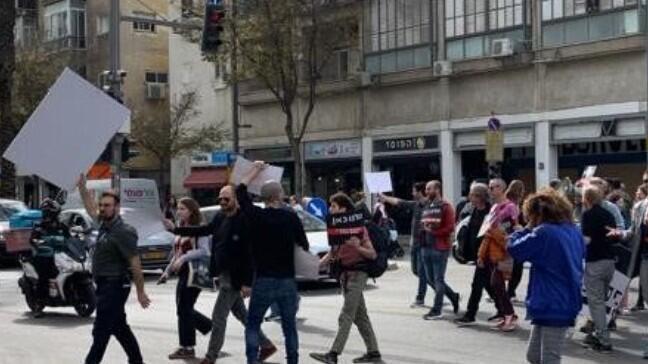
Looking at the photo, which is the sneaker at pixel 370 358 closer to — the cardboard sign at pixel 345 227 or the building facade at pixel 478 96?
the cardboard sign at pixel 345 227

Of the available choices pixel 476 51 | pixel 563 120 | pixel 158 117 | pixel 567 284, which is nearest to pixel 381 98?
pixel 476 51

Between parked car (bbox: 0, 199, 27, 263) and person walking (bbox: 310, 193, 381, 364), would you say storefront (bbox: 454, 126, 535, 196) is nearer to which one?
parked car (bbox: 0, 199, 27, 263)

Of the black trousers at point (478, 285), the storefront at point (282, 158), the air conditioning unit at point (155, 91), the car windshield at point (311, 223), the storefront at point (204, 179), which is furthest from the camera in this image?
the air conditioning unit at point (155, 91)

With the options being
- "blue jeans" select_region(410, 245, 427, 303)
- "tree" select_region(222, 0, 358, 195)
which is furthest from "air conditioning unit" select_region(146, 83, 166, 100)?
"blue jeans" select_region(410, 245, 427, 303)

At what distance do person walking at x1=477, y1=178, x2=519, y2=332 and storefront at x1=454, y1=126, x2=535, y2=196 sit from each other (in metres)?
19.4

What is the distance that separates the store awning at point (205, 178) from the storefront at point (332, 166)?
13.9 ft

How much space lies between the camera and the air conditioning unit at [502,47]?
3128 cm

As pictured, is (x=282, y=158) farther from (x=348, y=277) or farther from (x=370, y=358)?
(x=348, y=277)

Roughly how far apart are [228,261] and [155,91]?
43.0 meters

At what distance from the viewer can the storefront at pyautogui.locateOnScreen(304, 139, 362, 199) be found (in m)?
38.1

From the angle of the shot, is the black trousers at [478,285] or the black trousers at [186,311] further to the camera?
the black trousers at [478,285]

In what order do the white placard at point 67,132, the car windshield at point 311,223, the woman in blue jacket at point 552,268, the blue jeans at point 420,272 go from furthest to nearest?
the car windshield at point 311,223
the blue jeans at point 420,272
the white placard at point 67,132
the woman in blue jacket at point 552,268

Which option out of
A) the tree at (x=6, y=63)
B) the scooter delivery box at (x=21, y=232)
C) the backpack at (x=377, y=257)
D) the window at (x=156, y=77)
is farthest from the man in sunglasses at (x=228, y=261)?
the window at (x=156, y=77)

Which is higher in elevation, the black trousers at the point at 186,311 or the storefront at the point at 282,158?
the storefront at the point at 282,158
